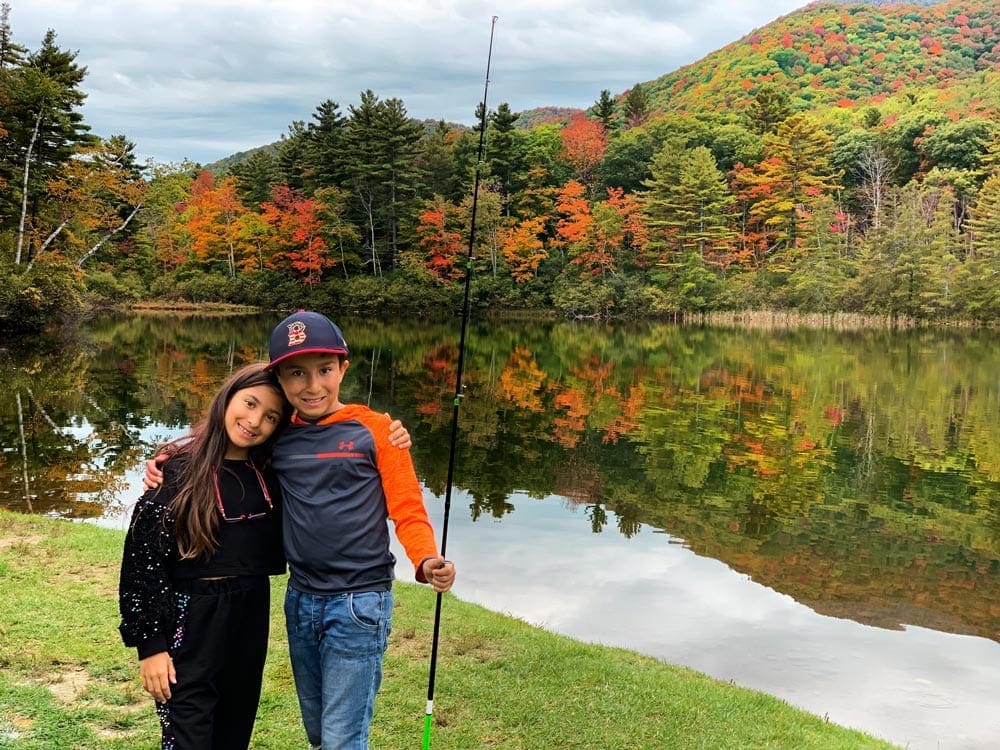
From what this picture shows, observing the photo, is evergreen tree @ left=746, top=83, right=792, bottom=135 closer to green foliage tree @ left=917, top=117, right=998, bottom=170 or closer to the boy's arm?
green foliage tree @ left=917, top=117, right=998, bottom=170

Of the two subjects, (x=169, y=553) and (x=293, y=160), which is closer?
(x=169, y=553)

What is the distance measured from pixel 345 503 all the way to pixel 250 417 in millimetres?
358

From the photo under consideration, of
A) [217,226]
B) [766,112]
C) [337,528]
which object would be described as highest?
[766,112]

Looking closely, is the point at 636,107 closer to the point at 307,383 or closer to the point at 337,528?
the point at 307,383

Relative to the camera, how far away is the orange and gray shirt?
213cm

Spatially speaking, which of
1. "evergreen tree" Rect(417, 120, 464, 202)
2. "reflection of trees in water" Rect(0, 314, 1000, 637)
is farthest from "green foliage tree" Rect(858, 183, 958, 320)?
"evergreen tree" Rect(417, 120, 464, 202)

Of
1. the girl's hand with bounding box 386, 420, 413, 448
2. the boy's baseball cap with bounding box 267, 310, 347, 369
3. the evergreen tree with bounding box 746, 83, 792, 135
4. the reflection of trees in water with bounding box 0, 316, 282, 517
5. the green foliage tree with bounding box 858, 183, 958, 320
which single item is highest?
the evergreen tree with bounding box 746, 83, 792, 135

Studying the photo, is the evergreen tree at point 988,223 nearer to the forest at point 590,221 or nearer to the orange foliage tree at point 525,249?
the forest at point 590,221

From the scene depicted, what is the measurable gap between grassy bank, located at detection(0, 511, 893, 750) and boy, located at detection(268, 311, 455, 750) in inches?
57.1

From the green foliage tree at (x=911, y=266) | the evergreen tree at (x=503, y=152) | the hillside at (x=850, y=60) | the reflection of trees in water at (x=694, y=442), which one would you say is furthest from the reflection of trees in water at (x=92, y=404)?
the hillside at (x=850, y=60)

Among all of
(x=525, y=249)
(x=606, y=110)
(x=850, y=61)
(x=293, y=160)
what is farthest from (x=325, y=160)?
(x=850, y=61)

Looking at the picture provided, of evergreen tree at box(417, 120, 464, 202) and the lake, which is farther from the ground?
evergreen tree at box(417, 120, 464, 202)

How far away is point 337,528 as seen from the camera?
A: 213 cm

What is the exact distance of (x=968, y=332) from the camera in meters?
35.4
